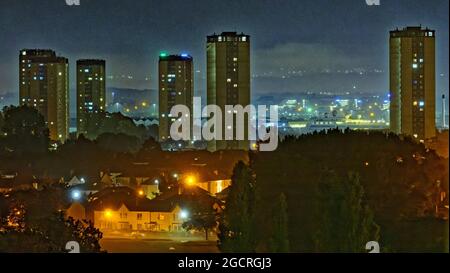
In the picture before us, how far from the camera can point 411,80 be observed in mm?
9977

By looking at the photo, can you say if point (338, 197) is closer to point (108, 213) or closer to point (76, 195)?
point (108, 213)

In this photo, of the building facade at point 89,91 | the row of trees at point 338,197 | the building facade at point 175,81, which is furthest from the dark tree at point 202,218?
the building facade at point 89,91

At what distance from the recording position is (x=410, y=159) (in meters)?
8.25

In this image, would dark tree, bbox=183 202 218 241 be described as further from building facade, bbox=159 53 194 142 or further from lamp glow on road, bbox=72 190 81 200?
building facade, bbox=159 53 194 142

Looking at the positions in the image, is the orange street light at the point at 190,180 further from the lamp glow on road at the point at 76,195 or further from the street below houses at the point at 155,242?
the street below houses at the point at 155,242

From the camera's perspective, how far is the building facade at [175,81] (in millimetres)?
17750

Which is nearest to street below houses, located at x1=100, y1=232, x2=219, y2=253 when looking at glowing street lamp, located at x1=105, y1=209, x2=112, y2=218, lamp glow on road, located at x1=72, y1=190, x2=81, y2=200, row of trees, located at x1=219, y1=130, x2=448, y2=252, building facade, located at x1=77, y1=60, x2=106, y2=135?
row of trees, located at x1=219, y1=130, x2=448, y2=252

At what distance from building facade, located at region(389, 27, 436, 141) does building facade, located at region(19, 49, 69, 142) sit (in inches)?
291

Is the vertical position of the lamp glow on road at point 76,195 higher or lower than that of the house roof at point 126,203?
higher

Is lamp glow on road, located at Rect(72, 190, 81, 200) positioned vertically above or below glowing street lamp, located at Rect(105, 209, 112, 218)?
above

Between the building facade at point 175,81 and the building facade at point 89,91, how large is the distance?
1492mm

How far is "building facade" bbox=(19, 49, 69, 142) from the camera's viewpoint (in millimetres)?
16609
